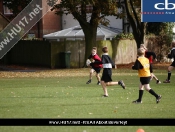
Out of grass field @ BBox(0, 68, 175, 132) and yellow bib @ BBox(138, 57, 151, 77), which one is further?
yellow bib @ BBox(138, 57, 151, 77)

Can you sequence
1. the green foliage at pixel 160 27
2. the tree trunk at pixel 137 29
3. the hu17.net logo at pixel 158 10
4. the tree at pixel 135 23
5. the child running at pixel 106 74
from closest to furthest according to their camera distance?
the child running at pixel 106 74 < the tree at pixel 135 23 < the tree trunk at pixel 137 29 < the hu17.net logo at pixel 158 10 < the green foliage at pixel 160 27

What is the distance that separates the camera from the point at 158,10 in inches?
1695

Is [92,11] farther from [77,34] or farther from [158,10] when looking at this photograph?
[77,34]

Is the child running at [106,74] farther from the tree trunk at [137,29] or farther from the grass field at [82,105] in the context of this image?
the tree trunk at [137,29]

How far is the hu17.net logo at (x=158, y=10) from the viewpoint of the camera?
40.7 m

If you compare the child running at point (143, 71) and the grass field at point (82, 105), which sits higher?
the child running at point (143, 71)

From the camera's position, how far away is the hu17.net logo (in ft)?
133

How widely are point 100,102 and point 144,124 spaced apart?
4.93 meters

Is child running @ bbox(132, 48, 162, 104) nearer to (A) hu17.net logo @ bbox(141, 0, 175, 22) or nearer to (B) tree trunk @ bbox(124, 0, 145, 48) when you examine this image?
(A) hu17.net logo @ bbox(141, 0, 175, 22)

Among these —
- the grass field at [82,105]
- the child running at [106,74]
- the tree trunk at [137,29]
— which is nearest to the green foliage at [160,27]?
the tree trunk at [137,29]

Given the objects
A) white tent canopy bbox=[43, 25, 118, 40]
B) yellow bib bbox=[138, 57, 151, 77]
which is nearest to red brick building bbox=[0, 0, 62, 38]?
white tent canopy bbox=[43, 25, 118, 40]

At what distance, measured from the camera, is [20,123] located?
11.3 meters

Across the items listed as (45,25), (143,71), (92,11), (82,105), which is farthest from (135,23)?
(82,105)

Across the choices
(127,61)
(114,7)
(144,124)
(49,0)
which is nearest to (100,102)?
(144,124)
